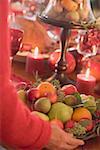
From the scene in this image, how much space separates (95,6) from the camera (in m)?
1.59

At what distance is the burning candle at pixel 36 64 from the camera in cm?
117

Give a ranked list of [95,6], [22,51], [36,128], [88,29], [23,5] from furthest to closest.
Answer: [95,6] < [23,5] < [22,51] < [88,29] < [36,128]

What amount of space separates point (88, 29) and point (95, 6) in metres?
0.52

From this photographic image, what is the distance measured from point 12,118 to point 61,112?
17 centimetres

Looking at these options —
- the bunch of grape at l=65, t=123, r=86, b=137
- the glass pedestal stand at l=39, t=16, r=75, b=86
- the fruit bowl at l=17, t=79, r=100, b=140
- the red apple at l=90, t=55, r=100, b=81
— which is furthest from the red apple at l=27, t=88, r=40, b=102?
the red apple at l=90, t=55, r=100, b=81

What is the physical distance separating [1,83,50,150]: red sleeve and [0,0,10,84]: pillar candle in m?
0.03

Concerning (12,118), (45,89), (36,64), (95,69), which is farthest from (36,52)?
(12,118)

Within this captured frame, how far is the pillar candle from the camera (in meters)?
0.63

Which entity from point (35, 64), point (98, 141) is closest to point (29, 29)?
point (35, 64)

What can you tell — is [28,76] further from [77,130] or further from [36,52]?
[77,130]

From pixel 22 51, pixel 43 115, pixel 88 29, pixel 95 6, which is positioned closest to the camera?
pixel 43 115

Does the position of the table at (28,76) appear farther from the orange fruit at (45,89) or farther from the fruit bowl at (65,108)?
→ the orange fruit at (45,89)

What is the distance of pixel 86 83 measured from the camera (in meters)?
1.11

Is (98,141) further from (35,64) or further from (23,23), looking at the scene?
(23,23)
